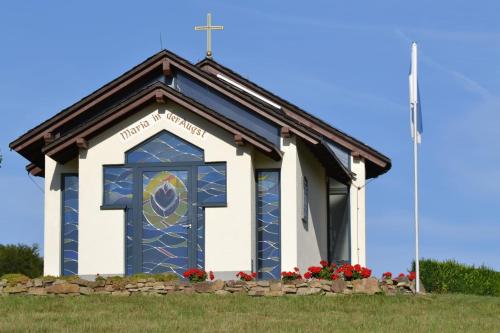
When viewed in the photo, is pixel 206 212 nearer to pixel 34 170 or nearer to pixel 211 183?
pixel 211 183

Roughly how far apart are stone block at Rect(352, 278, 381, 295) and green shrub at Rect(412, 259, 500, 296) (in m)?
8.37

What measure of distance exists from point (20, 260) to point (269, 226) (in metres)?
15.0

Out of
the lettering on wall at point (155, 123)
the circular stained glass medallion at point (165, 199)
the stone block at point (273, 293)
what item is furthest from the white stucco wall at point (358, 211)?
the stone block at point (273, 293)

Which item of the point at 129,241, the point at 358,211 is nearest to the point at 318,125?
the point at 358,211

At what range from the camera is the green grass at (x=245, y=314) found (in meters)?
22.3

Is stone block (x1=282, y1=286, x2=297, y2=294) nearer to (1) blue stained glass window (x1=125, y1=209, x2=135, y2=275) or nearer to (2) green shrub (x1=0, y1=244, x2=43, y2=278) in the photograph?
(1) blue stained glass window (x1=125, y1=209, x2=135, y2=275)

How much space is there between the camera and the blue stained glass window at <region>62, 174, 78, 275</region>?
31.3 m

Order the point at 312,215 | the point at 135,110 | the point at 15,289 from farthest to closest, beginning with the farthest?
1. the point at 312,215
2. the point at 135,110
3. the point at 15,289

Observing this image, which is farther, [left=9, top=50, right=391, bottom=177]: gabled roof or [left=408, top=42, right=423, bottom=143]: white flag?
[left=408, top=42, right=423, bottom=143]: white flag

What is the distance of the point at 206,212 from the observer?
30.1 meters

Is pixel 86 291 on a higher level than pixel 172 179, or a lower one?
lower

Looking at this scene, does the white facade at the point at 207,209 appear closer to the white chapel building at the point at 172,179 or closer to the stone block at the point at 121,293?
the white chapel building at the point at 172,179

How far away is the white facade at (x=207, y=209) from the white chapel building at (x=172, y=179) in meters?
0.03

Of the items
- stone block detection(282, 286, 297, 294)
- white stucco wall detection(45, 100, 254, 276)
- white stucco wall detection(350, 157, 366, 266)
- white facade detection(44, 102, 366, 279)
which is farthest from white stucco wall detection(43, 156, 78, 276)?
white stucco wall detection(350, 157, 366, 266)
